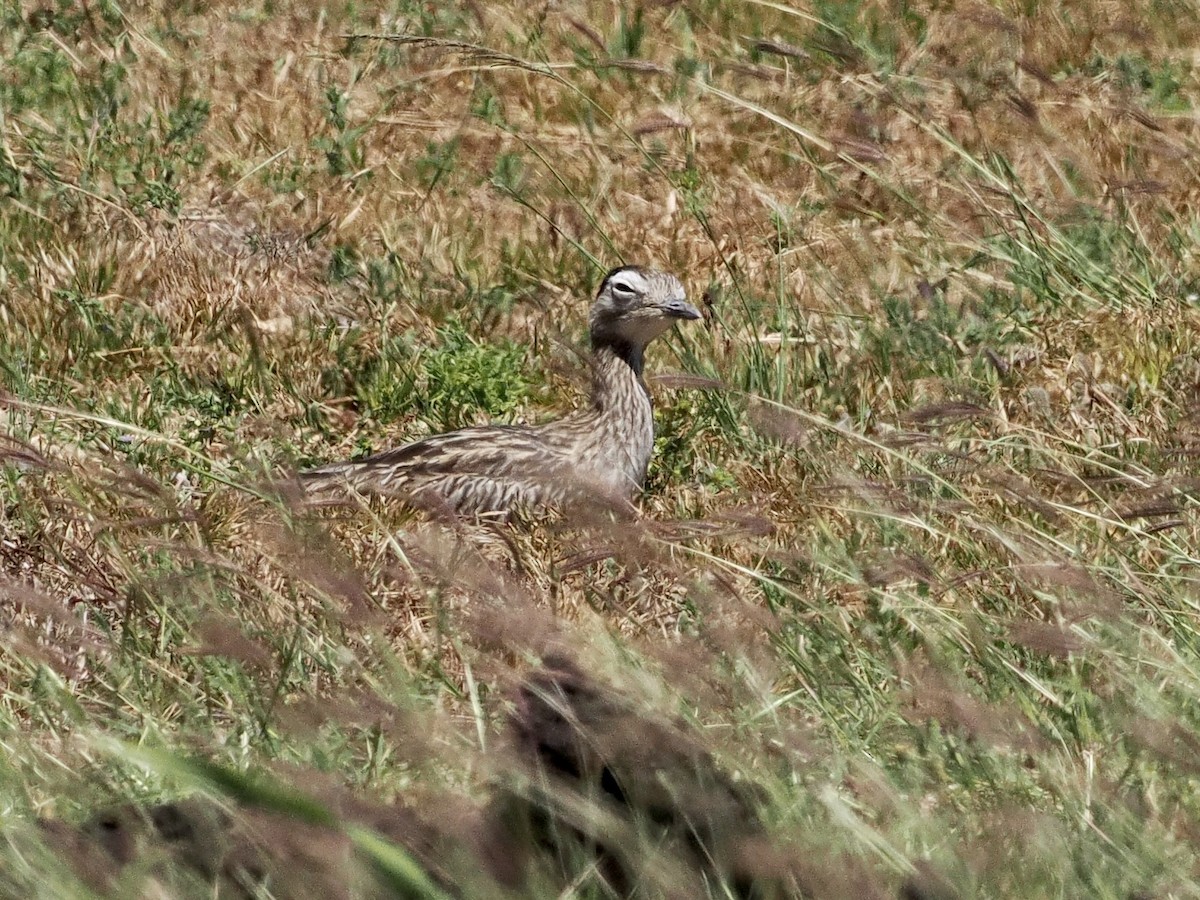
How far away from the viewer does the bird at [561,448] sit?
7461 millimetres

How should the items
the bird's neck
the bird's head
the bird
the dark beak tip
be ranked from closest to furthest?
1. the bird
2. the dark beak tip
3. the bird's head
4. the bird's neck

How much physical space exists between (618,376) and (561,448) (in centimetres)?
47

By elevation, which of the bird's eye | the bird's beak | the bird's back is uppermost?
the bird's beak

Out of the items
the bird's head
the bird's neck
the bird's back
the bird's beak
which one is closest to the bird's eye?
the bird's head

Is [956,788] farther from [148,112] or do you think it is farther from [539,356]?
[148,112]

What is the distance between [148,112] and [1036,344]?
440 cm

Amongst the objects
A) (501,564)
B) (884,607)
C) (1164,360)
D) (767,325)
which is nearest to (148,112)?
(767,325)

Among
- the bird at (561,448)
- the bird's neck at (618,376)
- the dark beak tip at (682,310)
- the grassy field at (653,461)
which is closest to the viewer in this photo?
the grassy field at (653,461)

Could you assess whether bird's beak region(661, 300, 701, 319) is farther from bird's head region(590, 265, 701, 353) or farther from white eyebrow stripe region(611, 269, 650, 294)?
white eyebrow stripe region(611, 269, 650, 294)

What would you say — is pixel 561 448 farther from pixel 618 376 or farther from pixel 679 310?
pixel 679 310

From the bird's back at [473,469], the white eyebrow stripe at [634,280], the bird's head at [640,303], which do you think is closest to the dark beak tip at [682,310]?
the bird's head at [640,303]

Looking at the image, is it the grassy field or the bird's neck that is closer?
the grassy field

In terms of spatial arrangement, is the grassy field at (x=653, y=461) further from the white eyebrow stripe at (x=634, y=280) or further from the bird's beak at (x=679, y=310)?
the white eyebrow stripe at (x=634, y=280)

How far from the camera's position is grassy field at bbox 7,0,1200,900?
3.48 metres
